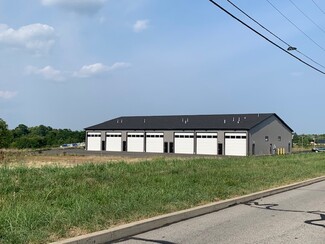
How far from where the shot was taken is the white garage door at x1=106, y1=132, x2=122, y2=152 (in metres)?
81.3

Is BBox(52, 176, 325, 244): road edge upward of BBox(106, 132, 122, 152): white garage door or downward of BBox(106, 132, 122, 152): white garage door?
downward

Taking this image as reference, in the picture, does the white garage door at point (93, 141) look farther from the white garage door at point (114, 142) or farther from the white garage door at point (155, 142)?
the white garage door at point (155, 142)

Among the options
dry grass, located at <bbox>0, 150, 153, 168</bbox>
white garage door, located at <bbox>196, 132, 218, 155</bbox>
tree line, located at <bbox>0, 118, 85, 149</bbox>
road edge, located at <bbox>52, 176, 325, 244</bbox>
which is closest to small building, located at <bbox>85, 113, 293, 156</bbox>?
white garage door, located at <bbox>196, 132, 218, 155</bbox>

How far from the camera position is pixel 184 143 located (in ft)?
239

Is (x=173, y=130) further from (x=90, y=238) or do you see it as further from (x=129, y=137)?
(x=90, y=238)

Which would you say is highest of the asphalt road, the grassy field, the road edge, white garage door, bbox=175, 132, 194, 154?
white garage door, bbox=175, 132, 194, 154

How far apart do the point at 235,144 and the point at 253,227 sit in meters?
59.9

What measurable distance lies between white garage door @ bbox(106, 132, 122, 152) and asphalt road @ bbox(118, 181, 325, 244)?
70265mm

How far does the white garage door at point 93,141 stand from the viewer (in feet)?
278

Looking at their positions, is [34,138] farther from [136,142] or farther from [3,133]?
[3,133]

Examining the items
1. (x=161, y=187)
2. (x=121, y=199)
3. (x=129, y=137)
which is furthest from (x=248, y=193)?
(x=129, y=137)

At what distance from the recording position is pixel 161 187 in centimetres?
1195

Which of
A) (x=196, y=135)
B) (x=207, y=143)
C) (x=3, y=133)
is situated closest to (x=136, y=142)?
(x=196, y=135)

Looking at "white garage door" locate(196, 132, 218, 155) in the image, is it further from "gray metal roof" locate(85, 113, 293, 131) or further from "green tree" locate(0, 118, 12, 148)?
"green tree" locate(0, 118, 12, 148)
